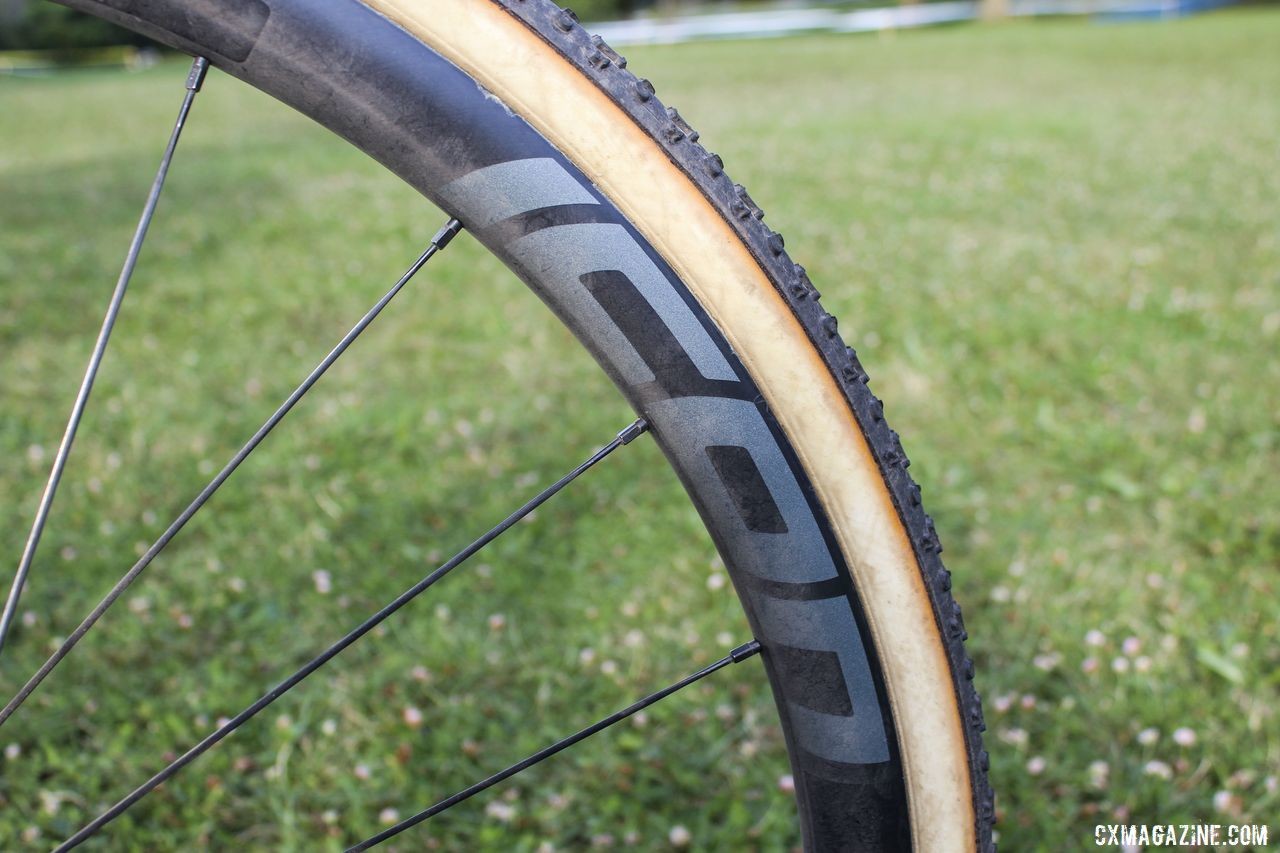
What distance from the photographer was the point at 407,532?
3.04 metres

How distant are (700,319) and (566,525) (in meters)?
2.19

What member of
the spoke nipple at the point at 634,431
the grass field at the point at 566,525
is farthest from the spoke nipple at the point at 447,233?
the grass field at the point at 566,525

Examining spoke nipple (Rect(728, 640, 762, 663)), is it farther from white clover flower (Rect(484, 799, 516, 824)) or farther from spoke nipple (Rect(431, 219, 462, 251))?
white clover flower (Rect(484, 799, 516, 824))

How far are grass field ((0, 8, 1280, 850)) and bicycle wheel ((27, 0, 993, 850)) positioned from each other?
1.05 m

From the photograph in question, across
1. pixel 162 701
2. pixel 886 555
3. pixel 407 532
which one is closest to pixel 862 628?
pixel 886 555

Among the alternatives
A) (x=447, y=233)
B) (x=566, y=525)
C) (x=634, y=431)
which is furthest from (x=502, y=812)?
(x=447, y=233)

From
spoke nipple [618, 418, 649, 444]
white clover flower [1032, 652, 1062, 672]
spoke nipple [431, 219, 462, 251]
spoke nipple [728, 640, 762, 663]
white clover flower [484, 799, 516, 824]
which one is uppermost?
white clover flower [1032, 652, 1062, 672]

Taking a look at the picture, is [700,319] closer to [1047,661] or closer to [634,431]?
[634,431]

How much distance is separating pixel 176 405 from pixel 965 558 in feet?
9.14

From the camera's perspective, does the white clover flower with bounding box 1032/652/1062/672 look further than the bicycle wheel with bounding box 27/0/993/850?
Yes

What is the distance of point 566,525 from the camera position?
3068 millimetres

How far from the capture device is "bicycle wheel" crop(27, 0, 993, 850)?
2.91ft

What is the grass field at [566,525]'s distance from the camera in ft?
6.88

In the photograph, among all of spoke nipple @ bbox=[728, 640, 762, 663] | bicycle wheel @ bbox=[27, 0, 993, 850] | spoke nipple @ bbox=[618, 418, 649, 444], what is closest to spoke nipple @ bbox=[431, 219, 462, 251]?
bicycle wheel @ bbox=[27, 0, 993, 850]
